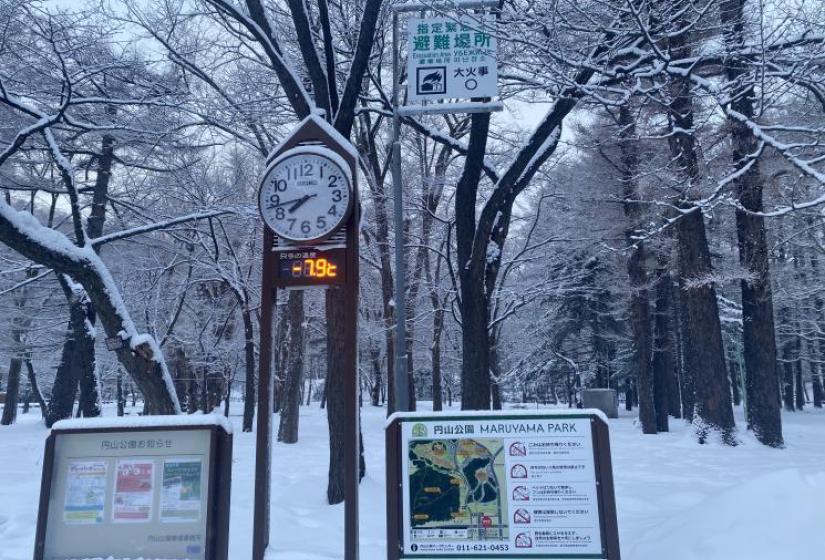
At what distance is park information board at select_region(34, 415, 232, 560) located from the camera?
4633 mm

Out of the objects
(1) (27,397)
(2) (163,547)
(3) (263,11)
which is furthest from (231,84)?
(1) (27,397)

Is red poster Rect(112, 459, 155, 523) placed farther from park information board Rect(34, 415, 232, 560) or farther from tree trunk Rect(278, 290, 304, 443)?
tree trunk Rect(278, 290, 304, 443)

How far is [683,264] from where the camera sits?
14.1 meters

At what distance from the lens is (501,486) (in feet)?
15.1

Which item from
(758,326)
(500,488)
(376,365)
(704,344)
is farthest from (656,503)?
(376,365)

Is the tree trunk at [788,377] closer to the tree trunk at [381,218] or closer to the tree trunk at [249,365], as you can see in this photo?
the tree trunk at [381,218]

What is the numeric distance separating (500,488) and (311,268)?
2.34 meters

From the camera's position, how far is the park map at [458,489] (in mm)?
4547

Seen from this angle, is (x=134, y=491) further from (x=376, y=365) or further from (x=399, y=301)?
(x=376, y=365)

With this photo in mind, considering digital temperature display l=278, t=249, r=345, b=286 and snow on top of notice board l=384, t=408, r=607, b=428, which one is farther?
digital temperature display l=278, t=249, r=345, b=286

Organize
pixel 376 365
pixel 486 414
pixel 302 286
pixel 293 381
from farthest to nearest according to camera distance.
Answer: pixel 376 365 → pixel 293 381 → pixel 302 286 → pixel 486 414

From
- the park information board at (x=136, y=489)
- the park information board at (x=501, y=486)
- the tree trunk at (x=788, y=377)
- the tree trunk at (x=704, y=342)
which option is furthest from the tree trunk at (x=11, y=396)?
the tree trunk at (x=788, y=377)

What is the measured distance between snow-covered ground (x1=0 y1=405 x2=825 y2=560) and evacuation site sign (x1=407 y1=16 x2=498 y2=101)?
223 inches

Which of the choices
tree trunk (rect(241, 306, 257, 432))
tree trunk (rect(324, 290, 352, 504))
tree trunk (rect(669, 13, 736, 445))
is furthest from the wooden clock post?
tree trunk (rect(241, 306, 257, 432))
